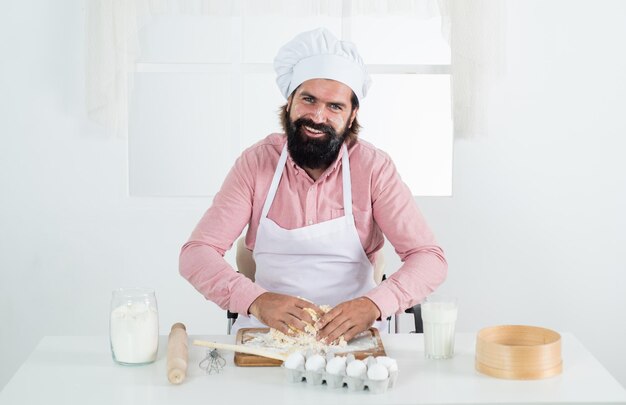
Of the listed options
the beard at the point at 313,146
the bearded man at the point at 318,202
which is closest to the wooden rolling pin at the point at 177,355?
the bearded man at the point at 318,202

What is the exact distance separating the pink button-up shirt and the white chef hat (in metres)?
0.24

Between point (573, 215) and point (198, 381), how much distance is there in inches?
105

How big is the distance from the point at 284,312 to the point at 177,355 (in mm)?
380

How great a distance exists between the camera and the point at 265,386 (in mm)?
1974

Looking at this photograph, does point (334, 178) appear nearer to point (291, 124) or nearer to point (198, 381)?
point (291, 124)

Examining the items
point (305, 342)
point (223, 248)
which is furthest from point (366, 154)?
point (305, 342)

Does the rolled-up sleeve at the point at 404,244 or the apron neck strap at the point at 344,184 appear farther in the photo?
the apron neck strap at the point at 344,184

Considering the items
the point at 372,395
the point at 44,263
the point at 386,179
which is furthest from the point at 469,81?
the point at 372,395

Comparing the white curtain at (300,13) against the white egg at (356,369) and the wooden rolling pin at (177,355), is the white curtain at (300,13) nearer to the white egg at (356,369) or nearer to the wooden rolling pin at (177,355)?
the wooden rolling pin at (177,355)

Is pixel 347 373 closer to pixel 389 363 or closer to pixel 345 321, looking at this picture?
pixel 389 363

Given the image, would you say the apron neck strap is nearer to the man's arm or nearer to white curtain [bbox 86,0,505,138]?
the man's arm

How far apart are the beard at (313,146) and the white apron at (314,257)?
0.09 metres

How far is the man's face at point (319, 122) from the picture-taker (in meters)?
2.89

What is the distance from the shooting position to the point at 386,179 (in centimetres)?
290
